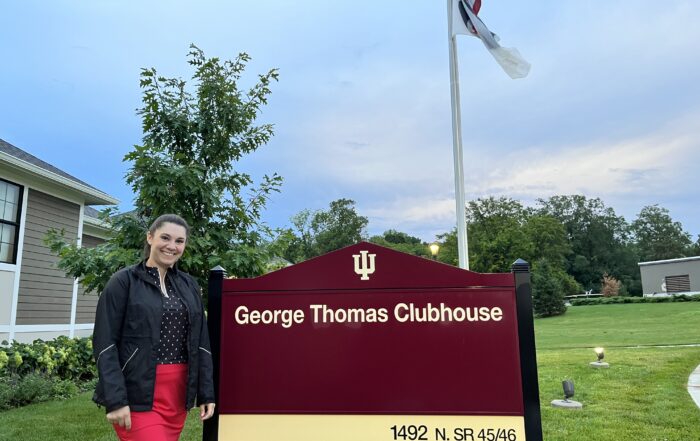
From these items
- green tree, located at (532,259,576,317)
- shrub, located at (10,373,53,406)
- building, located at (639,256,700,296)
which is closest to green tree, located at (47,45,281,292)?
shrub, located at (10,373,53,406)

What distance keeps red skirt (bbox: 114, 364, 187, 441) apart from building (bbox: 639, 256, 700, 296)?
132 ft

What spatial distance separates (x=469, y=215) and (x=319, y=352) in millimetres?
41398

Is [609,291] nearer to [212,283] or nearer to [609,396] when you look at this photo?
[609,396]

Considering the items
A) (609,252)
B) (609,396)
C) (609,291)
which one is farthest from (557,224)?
(609,396)

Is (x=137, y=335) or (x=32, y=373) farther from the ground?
(x=137, y=335)

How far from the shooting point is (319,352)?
8.11 feet

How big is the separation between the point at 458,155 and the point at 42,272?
9.53 meters

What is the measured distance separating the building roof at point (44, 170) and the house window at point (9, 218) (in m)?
0.54

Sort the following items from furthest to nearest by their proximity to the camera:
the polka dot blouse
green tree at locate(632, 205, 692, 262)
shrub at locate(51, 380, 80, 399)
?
green tree at locate(632, 205, 692, 262)
shrub at locate(51, 380, 80, 399)
the polka dot blouse

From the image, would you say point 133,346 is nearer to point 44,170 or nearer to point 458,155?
point 458,155

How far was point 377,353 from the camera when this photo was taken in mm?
2416

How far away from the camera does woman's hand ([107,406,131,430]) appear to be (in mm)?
2078

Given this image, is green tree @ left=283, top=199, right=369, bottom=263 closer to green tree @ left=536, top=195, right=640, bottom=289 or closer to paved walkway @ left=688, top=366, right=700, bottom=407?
green tree @ left=536, top=195, right=640, bottom=289

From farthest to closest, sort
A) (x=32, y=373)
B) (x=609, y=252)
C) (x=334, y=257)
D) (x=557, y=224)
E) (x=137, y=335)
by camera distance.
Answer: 1. (x=609, y=252)
2. (x=557, y=224)
3. (x=32, y=373)
4. (x=334, y=257)
5. (x=137, y=335)
